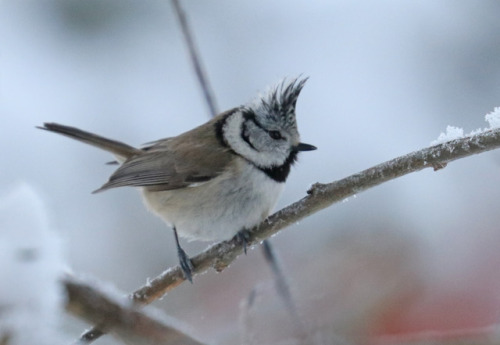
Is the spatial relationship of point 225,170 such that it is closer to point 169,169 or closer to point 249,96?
point 169,169

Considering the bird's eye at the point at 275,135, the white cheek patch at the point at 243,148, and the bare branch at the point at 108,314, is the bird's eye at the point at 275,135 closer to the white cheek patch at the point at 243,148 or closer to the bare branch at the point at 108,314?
the white cheek patch at the point at 243,148

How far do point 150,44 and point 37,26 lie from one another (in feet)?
3.64

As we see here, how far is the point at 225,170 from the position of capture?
124 inches

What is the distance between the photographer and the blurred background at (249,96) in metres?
4.45

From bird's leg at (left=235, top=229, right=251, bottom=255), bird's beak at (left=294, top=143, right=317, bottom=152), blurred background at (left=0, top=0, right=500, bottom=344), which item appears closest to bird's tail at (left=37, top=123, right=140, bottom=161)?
blurred background at (left=0, top=0, right=500, bottom=344)

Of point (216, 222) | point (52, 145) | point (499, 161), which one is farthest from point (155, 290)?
point (52, 145)

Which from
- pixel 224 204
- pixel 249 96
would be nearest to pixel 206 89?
pixel 224 204

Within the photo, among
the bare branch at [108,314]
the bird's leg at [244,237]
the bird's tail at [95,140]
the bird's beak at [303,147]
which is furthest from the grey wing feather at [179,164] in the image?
the bare branch at [108,314]

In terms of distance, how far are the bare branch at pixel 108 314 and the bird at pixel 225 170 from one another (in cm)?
211

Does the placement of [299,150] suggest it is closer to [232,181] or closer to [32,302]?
[232,181]

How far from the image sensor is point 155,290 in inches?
79.4

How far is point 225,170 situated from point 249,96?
2.84m

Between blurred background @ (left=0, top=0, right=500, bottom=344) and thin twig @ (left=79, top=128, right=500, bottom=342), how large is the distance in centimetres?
71

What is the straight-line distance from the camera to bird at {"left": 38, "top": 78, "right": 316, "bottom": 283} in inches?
119
